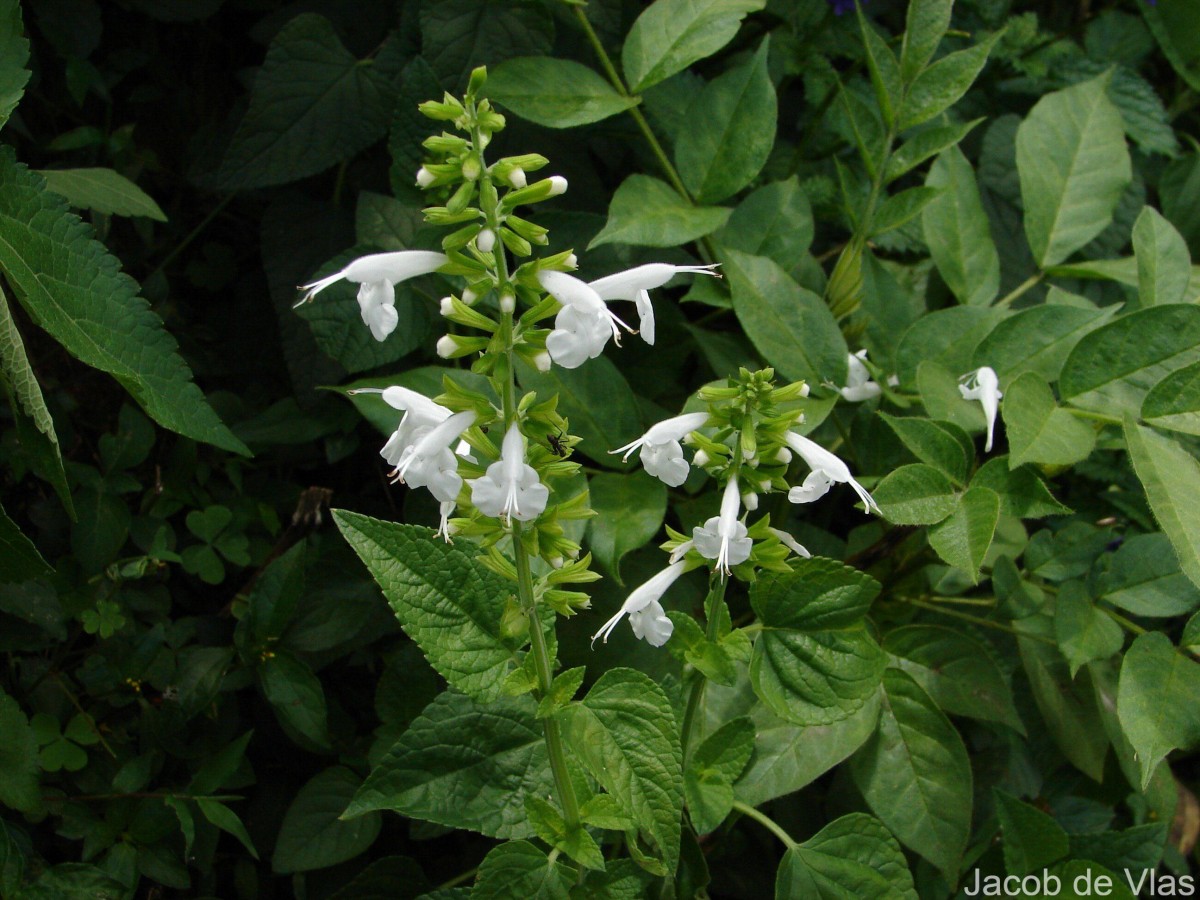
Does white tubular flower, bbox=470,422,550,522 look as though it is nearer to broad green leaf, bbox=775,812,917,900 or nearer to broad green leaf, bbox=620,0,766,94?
broad green leaf, bbox=775,812,917,900

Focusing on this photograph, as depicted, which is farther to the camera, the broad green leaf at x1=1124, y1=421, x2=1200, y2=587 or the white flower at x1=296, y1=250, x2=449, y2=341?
the broad green leaf at x1=1124, y1=421, x2=1200, y2=587

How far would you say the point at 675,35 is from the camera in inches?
64.3

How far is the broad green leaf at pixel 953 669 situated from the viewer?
1.54 metres

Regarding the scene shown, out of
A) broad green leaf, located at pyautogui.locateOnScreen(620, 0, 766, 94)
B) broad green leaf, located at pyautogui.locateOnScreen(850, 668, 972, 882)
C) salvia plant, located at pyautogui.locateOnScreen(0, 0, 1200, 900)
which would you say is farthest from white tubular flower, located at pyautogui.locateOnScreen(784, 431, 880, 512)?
broad green leaf, located at pyautogui.locateOnScreen(620, 0, 766, 94)

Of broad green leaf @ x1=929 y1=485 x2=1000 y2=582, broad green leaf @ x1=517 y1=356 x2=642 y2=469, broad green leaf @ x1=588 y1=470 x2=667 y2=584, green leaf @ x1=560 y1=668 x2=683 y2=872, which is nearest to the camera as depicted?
green leaf @ x1=560 y1=668 x2=683 y2=872

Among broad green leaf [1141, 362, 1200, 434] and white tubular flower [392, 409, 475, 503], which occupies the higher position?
white tubular flower [392, 409, 475, 503]

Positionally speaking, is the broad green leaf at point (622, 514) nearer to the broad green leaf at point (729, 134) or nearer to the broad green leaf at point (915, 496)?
the broad green leaf at point (915, 496)

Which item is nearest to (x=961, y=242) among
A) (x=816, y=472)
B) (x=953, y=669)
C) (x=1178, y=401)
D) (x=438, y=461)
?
(x=1178, y=401)

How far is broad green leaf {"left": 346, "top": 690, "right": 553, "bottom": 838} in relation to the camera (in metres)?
1.18

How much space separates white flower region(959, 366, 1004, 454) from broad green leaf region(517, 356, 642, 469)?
1.64 feet

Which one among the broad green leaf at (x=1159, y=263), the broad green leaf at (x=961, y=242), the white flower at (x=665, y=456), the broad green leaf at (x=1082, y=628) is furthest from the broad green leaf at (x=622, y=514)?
the broad green leaf at (x=1159, y=263)

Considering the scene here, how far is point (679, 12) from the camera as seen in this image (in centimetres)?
166

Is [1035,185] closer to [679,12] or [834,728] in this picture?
[679,12]

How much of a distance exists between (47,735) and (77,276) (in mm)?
715
